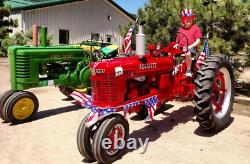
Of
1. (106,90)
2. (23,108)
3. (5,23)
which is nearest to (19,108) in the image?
(23,108)

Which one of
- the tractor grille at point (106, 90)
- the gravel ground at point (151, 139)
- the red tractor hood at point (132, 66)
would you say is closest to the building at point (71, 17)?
the gravel ground at point (151, 139)

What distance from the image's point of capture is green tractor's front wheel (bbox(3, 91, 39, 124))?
6039 mm

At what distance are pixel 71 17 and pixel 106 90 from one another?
1599 cm

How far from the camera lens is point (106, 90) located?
4.49 meters

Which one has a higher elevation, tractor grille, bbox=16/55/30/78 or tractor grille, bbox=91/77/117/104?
tractor grille, bbox=16/55/30/78

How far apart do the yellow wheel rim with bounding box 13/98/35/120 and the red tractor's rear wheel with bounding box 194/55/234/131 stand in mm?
3149

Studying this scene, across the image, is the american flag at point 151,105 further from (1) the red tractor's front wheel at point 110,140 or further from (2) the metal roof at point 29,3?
(2) the metal roof at point 29,3

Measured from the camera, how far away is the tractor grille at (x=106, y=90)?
446cm

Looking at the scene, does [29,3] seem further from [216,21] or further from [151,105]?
[151,105]

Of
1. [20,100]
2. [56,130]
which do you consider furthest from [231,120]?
[20,100]

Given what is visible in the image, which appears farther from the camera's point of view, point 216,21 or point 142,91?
point 216,21

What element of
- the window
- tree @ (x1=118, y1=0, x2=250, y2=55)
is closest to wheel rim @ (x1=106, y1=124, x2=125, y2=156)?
tree @ (x1=118, y1=0, x2=250, y2=55)

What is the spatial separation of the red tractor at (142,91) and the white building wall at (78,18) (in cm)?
1107

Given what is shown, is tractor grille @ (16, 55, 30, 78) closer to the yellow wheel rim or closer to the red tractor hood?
the yellow wheel rim
